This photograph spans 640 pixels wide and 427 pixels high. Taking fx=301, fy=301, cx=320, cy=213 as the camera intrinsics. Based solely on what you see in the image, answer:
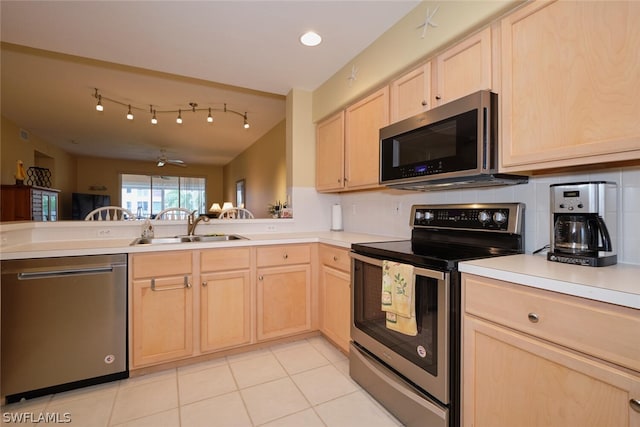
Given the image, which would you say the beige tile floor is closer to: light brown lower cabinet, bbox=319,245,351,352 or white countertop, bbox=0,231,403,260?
light brown lower cabinet, bbox=319,245,351,352

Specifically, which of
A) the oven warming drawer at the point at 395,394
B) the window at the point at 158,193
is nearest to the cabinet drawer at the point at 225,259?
the oven warming drawer at the point at 395,394

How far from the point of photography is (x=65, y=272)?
1757 mm

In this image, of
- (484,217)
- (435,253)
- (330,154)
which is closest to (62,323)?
(435,253)

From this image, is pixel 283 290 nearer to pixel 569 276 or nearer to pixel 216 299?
pixel 216 299

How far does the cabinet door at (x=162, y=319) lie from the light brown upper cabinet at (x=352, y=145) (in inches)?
57.4

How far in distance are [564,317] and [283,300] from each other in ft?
6.07

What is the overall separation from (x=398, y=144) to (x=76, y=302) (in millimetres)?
2188

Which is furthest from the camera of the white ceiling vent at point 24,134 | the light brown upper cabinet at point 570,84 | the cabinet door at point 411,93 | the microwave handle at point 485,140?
the white ceiling vent at point 24,134

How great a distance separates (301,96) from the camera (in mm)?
3094

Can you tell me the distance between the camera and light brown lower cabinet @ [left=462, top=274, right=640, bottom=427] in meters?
0.87

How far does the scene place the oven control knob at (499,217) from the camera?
158 centimetres

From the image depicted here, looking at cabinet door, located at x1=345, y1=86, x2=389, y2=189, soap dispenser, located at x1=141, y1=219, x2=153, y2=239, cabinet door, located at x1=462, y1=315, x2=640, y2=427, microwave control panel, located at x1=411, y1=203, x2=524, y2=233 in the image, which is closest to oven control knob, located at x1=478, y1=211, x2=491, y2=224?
microwave control panel, located at x1=411, y1=203, x2=524, y2=233

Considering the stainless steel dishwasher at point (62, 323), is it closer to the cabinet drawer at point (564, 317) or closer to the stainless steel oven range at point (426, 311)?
the stainless steel oven range at point (426, 311)

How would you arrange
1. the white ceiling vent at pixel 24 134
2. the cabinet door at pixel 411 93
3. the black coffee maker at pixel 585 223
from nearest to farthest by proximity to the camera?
the black coffee maker at pixel 585 223, the cabinet door at pixel 411 93, the white ceiling vent at pixel 24 134
